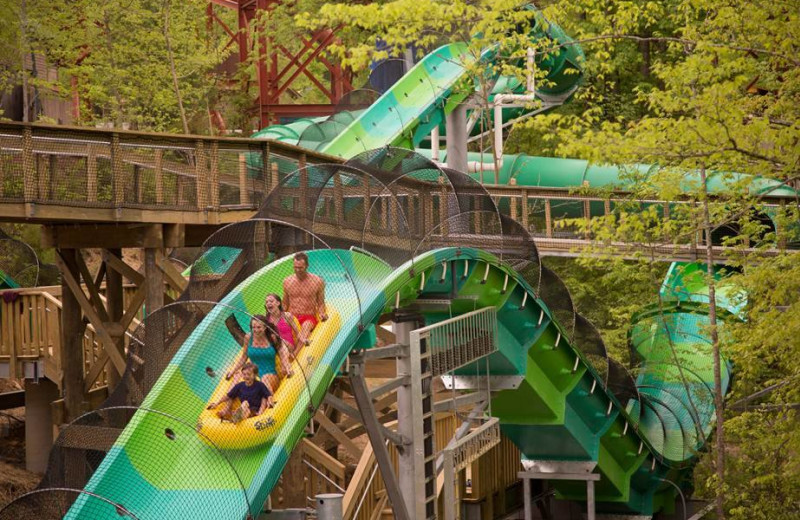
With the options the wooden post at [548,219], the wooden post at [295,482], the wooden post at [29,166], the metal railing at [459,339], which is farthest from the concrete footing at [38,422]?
the wooden post at [548,219]

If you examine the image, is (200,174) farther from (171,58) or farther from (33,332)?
(171,58)

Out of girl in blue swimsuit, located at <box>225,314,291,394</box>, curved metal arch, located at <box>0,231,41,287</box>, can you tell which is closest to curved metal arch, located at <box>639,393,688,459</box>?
girl in blue swimsuit, located at <box>225,314,291,394</box>

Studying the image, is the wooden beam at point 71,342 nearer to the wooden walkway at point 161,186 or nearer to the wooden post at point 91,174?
the wooden walkway at point 161,186

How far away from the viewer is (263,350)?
9844mm

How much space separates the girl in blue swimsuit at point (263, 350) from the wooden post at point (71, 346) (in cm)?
607

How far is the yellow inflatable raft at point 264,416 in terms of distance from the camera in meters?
9.47

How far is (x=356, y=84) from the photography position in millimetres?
36688

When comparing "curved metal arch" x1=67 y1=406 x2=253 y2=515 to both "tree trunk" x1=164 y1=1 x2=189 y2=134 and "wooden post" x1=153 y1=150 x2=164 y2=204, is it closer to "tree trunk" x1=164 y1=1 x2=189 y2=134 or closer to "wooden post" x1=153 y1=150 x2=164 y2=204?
"wooden post" x1=153 y1=150 x2=164 y2=204

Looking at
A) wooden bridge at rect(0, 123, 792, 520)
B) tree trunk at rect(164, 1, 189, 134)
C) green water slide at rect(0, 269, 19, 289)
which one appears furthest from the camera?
tree trunk at rect(164, 1, 189, 134)

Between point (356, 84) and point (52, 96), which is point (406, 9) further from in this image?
point (356, 84)

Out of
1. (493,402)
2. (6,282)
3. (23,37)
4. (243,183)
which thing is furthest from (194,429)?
(23,37)

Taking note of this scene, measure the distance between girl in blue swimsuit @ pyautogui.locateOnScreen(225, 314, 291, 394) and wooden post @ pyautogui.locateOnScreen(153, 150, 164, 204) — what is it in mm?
4341

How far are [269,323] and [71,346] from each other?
21.1 ft

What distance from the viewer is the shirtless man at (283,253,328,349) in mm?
10734
